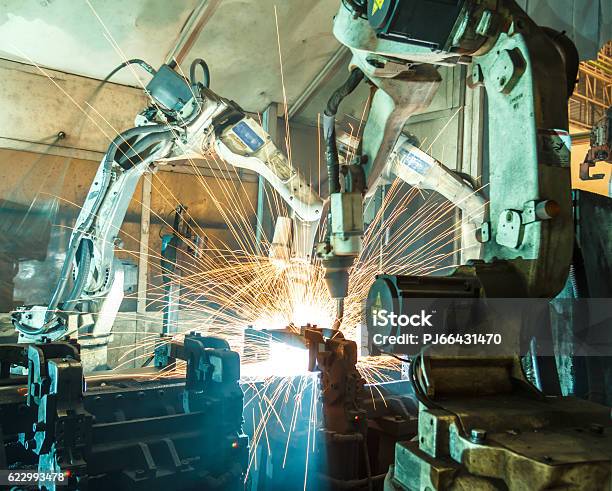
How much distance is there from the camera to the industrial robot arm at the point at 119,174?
386cm

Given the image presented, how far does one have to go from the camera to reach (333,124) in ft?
8.33

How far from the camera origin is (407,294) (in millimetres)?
1527

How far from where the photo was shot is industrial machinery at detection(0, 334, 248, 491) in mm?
2238

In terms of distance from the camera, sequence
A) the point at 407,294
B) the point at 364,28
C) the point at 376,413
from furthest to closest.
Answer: the point at 376,413 → the point at 364,28 → the point at 407,294

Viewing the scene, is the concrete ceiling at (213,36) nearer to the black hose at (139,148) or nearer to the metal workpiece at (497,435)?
the black hose at (139,148)

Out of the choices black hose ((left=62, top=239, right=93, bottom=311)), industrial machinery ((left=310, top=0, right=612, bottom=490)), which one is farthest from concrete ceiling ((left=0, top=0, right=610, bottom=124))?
industrial machinery ((left=310, top=0, right=612, bottom=490))

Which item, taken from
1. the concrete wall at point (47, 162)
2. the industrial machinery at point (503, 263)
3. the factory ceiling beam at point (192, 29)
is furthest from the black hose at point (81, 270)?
the industrial machinery at point (503, 263)

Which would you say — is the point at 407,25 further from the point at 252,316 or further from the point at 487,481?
the point at 252,316

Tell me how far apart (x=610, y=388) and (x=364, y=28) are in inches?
69.9

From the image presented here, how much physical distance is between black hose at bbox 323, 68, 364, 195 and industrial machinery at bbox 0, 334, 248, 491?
41.3 inches

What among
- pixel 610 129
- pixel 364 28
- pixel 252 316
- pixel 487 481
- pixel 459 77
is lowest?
Answer: pixel 487 481

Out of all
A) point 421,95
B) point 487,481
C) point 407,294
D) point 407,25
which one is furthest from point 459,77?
point 487,481

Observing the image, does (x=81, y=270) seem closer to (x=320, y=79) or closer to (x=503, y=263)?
(x=503, y=263)

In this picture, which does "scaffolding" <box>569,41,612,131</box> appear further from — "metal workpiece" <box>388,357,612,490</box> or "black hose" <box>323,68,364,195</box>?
"metal workpiece" <box>388,357,612,490</box>
